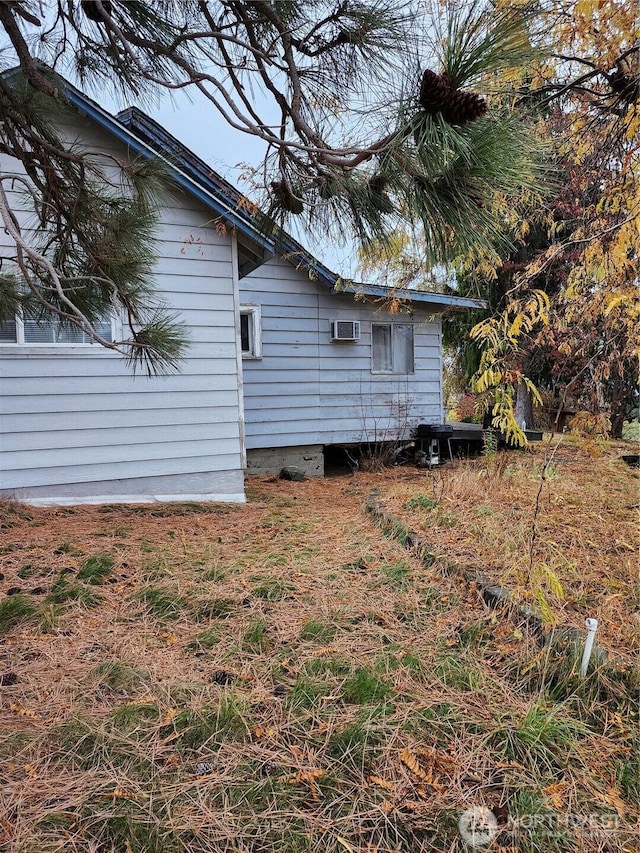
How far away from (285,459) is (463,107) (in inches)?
247

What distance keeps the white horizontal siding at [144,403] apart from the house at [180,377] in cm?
1

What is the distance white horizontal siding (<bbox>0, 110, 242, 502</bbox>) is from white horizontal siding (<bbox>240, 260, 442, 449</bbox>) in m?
1.71

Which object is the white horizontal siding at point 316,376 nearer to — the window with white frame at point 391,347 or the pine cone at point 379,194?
the window with white frame at point 391,347

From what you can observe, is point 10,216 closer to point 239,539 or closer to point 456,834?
point 239,539

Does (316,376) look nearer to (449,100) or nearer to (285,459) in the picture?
(285,459)

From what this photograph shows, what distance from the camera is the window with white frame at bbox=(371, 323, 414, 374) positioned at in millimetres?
8422

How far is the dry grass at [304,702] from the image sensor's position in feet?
4.33

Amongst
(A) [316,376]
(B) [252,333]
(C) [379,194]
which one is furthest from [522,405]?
(C) [379,194]

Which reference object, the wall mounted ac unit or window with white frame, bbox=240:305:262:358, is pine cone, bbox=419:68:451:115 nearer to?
window with white frame, bbox=240:305:262:358

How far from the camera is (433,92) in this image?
1.83 meters

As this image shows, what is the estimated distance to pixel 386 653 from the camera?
6.73 feet

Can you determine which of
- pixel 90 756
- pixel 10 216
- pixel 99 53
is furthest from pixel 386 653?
pixel 99 53

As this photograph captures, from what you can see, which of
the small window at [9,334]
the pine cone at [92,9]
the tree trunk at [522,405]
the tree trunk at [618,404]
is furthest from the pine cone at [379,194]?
the tree trunk at [522,405]

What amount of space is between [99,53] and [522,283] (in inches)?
115
